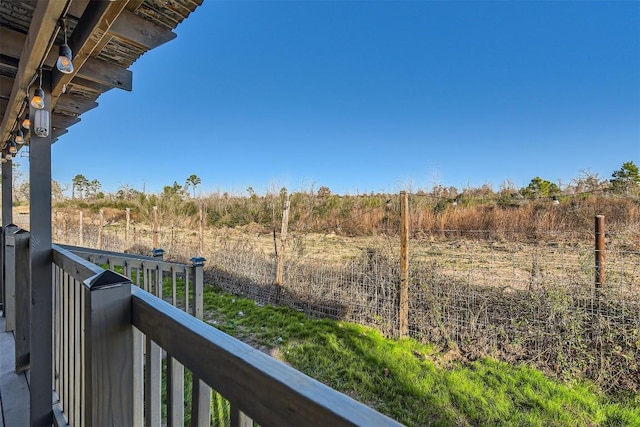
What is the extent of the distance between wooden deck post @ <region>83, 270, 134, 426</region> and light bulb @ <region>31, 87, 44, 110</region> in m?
1.38

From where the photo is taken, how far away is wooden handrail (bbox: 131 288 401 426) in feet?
1.14

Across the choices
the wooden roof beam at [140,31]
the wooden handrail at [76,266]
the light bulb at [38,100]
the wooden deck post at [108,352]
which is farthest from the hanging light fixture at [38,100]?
the wooden deck post at [108,352]

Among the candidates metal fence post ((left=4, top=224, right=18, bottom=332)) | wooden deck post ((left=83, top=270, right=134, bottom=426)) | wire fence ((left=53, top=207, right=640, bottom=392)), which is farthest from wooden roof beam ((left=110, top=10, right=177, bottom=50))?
wire fence ((left=53, top=207, right=640, bottom=392))

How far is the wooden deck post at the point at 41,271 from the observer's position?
156cm

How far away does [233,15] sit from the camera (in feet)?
23.1

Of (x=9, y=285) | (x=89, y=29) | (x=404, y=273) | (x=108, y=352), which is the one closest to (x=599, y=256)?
(x=404, y=273)

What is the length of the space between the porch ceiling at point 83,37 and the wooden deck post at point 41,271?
0.22 metres

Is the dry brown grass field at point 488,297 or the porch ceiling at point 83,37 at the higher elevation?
the porch ceiling at point 83,37

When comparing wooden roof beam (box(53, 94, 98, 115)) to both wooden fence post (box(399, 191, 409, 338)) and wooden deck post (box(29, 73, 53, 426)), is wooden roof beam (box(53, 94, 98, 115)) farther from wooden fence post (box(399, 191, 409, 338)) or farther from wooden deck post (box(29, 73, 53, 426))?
wooden fence post (box(399, 191, 409, 338))

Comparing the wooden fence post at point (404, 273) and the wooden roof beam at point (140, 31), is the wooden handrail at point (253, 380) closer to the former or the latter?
the wooden roof beam at point (140, 31)

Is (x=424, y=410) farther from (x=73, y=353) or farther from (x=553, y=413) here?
(x=73, y=353)

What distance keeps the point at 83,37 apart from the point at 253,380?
167 centimetres

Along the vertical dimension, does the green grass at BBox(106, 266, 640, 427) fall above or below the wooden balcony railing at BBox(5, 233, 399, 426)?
below

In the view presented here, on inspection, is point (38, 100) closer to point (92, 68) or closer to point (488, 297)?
point (92, 68)
